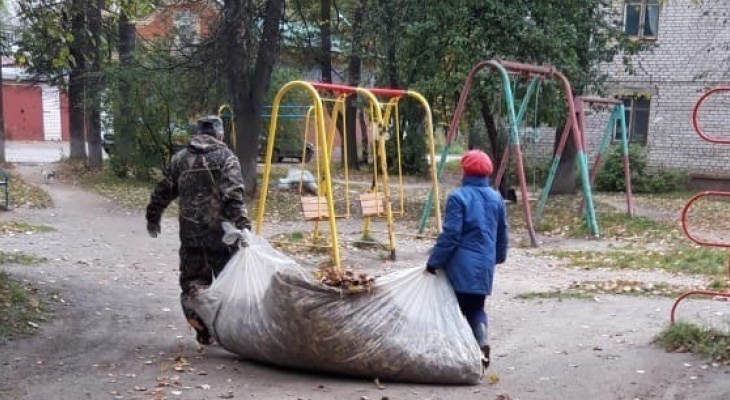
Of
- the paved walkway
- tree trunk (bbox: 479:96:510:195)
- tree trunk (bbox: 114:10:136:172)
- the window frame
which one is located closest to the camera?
tree trunk (bbox: 479:96:510:195)

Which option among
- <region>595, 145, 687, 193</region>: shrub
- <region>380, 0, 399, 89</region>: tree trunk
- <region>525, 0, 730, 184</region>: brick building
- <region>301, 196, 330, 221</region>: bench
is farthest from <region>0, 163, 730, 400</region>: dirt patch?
<region>525, 0, 730, 184</region>: brick building

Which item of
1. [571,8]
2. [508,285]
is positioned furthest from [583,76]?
[508,285]

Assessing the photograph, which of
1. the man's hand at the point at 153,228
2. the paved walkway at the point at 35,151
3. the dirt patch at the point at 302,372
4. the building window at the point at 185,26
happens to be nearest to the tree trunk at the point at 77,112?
the paved walkway at the point at 35,151

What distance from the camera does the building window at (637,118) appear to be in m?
22.2

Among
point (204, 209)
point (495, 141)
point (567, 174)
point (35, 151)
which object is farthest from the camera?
point (35, 151)

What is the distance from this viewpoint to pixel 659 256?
9797 mm

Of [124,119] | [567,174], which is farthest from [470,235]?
[124,119]

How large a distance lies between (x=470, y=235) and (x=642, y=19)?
19012 mm

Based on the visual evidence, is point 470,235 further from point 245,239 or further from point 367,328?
point 245,239

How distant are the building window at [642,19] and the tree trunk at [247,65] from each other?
10.7m

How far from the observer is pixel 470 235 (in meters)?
4.75

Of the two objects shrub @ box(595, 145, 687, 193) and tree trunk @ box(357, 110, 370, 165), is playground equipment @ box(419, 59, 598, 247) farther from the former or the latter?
tree trunk @ box(357, 110, 370, 165)

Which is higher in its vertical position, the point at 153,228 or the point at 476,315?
the point at 153,228

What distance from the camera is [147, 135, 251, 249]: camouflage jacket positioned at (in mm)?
5266
